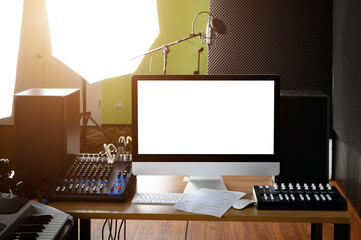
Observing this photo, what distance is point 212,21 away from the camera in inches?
137

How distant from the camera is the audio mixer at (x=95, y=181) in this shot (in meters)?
1.44

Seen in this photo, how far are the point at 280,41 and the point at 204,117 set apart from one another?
8.23 ft

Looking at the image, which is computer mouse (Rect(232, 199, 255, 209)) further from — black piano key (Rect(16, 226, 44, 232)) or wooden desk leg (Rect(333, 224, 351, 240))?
black piano key (Rect(16, 226, 44, 232))

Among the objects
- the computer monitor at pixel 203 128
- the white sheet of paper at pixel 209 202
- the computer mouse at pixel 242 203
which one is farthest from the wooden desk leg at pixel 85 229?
the computer mouse at pixel 242 203

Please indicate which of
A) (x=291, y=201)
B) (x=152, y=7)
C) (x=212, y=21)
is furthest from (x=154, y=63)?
(x=291, y=201)

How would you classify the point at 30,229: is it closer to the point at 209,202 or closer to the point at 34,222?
the point at 34,222

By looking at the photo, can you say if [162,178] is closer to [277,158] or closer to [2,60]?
[277,158]

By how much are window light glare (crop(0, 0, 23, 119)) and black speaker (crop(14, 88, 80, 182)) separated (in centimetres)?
5

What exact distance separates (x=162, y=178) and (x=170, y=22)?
4.64 m

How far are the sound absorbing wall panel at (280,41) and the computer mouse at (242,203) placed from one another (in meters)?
2.57

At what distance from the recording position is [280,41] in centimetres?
384

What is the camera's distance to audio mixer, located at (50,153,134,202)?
4.74 ft

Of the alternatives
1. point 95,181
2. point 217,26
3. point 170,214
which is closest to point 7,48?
point 95,181

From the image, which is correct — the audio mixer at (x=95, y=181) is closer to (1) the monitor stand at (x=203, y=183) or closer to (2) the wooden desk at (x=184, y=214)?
(2) the wooden desk at (x=184, y=214)
